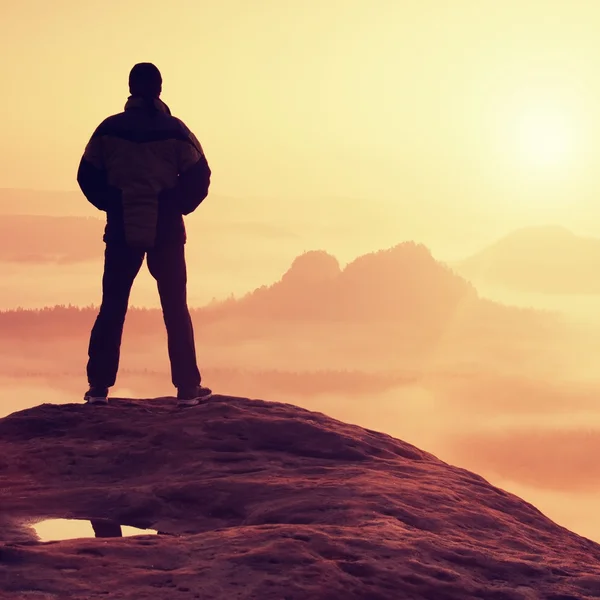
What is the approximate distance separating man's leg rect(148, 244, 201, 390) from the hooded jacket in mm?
162

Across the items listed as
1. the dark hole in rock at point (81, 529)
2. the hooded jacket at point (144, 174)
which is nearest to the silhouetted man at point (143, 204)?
the hooded jacket at point (144, 174)

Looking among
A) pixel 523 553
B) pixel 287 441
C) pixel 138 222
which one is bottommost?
pixel 523 553

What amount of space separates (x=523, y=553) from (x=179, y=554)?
2.68 metres

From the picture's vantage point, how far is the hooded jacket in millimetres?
9977

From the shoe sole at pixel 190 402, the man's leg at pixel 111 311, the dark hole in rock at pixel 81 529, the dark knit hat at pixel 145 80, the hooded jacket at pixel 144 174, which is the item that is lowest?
the dark hole in rock at pixel 81 529

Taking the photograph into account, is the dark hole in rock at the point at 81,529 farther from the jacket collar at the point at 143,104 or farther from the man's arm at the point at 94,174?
the jacket collar at the point at 143,104

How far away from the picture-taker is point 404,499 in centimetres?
760

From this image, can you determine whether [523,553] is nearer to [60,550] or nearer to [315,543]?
[315,543]

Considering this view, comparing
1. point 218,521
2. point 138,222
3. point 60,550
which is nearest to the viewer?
point 60,550

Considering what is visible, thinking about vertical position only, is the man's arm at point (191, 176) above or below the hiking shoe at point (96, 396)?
above

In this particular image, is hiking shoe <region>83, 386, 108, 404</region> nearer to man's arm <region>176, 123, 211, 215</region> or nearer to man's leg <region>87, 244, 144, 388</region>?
man's leg <region>87, 244, 144, 388</region>

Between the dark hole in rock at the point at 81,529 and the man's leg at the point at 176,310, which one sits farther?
the man's leg at the point at 176,310

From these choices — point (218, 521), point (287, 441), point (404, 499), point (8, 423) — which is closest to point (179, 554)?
point (218, 521)

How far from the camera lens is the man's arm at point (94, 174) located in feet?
33.2
